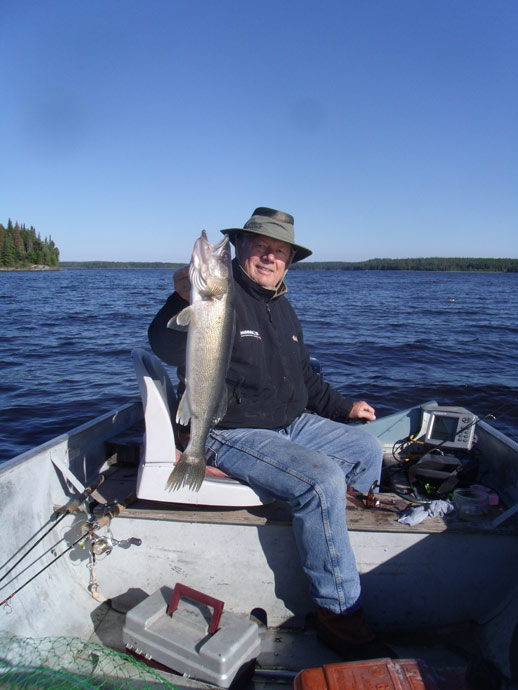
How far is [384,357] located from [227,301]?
45.2ft

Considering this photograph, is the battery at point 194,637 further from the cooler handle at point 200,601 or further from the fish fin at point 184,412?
the fish fin at point 184,412

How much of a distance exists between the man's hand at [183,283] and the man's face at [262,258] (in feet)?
2.64

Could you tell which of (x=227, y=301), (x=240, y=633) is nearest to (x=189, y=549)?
(x=240, y=633)

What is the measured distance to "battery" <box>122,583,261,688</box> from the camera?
2.59 metres

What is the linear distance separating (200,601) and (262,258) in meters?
2.32

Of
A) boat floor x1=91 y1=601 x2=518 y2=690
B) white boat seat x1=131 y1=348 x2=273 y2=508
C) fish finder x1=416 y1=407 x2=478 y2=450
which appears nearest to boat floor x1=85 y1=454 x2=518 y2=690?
boat floor x1=91 y1=601 x2=518 y2=690

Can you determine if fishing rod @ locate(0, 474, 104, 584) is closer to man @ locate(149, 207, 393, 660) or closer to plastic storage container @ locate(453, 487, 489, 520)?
man @ locate(149, 207, 393, 660)

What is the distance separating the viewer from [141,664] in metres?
2.58

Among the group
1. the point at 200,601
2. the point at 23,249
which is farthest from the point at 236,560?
the point at 23,249

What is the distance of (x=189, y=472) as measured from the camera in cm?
303

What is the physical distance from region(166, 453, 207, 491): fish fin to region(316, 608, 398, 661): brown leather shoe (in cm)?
108

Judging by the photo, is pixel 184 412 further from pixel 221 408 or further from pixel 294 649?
pixel 294 649

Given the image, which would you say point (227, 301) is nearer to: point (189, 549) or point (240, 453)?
point (240, 453)

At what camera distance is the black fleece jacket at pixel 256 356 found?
10.4 ft
